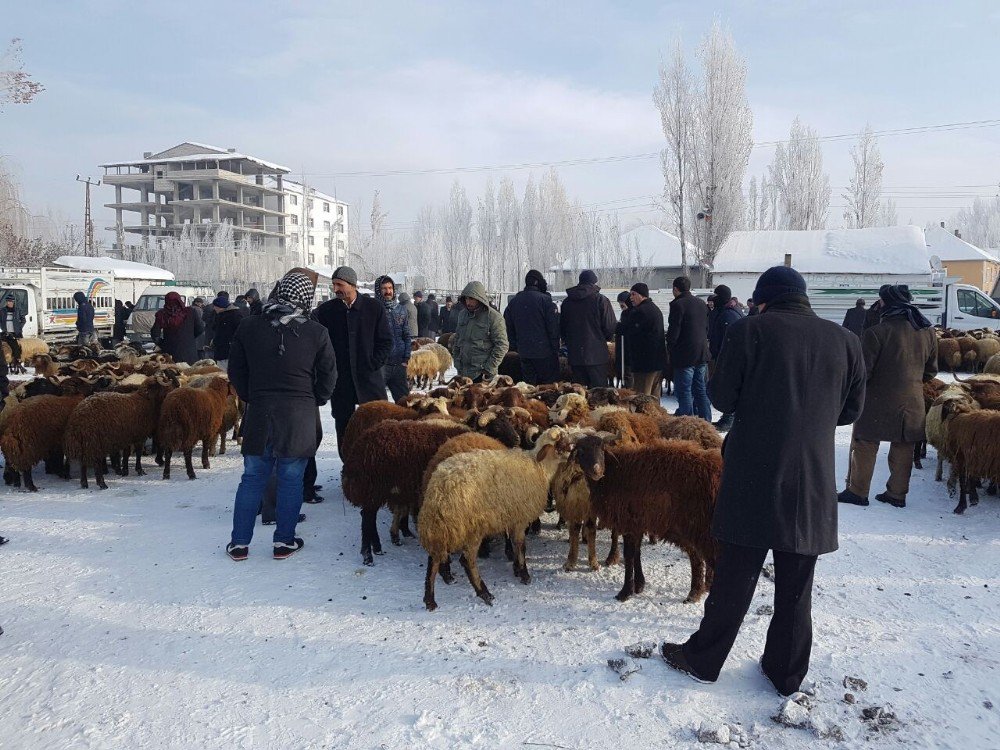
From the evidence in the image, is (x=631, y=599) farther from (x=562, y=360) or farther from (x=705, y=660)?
(x=562, y=360)

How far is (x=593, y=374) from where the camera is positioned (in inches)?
339

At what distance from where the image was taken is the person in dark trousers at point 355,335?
6.14m

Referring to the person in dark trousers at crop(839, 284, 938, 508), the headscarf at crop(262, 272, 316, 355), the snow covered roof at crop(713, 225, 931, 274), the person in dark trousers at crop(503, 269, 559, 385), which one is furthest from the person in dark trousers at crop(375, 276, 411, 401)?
the snow covered roof at crop(713, 225, 931, 274)

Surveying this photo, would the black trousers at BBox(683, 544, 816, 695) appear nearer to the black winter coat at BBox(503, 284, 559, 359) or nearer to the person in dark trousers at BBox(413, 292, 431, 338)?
the black winter coat at BBox(503, 284, 559, 359)

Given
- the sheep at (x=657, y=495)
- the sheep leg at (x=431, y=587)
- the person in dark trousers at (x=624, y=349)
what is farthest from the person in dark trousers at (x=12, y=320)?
the sheep at (x=657, y=495)

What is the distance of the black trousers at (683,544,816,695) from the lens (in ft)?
10.2

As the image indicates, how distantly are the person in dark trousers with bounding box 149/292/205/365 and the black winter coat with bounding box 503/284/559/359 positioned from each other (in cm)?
617

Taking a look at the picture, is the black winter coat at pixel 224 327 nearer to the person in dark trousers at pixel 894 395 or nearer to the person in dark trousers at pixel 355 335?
the person in dark trousers at pixel 355 335

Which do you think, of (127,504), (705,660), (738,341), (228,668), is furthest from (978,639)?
(127,504)

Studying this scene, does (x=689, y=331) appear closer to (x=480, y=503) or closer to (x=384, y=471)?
(x=384, y=471)

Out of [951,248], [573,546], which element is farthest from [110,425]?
[951,248]

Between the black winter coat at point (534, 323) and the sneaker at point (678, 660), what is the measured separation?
5198mm

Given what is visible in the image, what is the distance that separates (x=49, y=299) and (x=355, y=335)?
2075 centimetres

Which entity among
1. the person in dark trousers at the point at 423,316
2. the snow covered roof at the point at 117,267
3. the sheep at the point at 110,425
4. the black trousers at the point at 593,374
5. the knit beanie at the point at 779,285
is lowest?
the sheep at the point at 110,425
